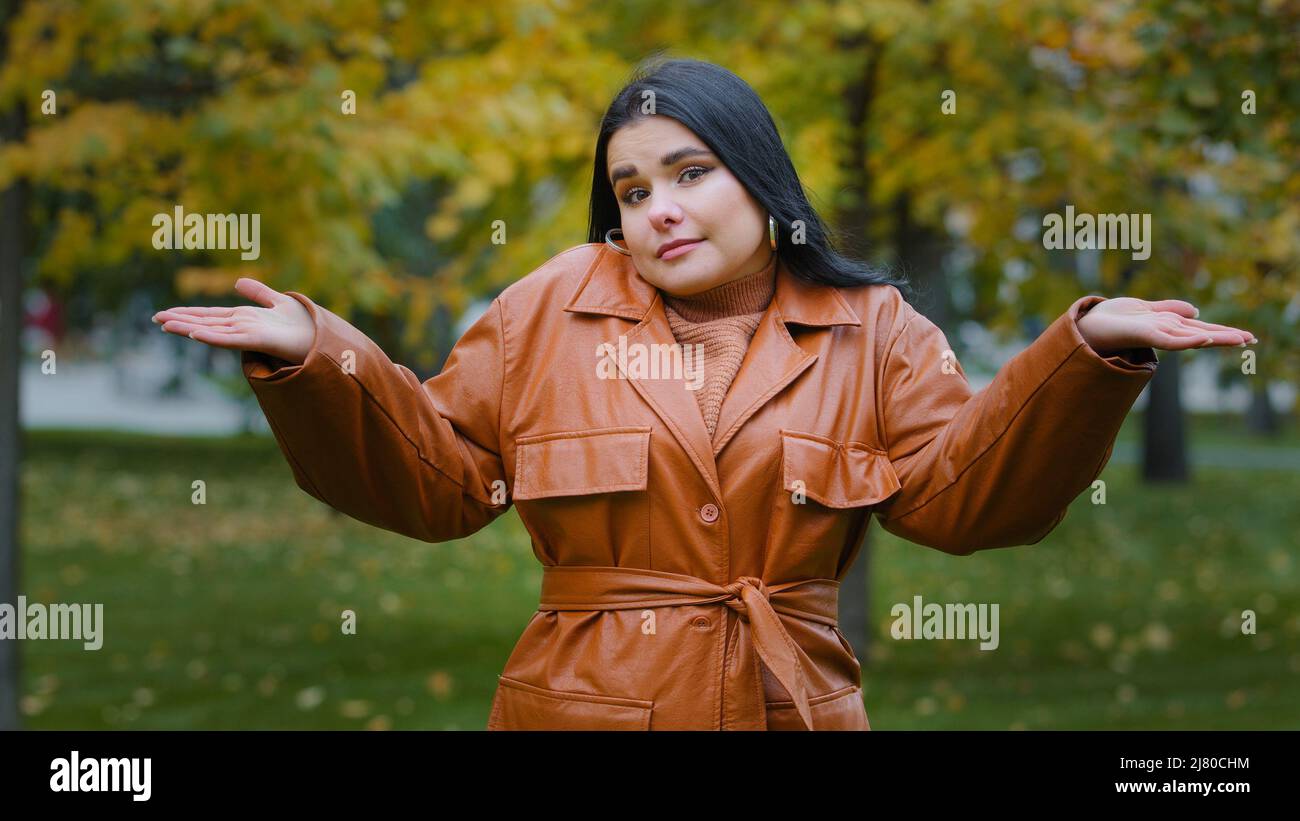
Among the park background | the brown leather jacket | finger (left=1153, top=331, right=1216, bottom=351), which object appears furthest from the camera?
the park background

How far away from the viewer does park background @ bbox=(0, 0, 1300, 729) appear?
240 inches

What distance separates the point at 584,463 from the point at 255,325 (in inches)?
23.1

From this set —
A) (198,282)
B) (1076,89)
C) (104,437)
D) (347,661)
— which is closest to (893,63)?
(1076,89)

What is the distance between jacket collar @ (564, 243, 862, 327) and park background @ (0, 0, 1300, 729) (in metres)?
0.84

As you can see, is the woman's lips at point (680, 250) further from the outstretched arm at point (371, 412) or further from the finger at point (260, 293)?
the finger at point (260, 293)

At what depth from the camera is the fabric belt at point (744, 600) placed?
255 cm

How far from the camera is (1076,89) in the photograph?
7660 millimetres

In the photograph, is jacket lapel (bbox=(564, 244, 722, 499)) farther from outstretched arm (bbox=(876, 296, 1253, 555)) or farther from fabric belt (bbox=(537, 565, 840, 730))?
outstretched arm (bbox=(876, 296, 1253, 555))

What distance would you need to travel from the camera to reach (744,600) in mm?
2576

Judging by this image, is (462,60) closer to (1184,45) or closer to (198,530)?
(1184,45)

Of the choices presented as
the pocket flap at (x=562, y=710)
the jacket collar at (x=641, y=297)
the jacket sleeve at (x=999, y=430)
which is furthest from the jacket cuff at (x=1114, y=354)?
the pocket flap at (x=562, y=710)

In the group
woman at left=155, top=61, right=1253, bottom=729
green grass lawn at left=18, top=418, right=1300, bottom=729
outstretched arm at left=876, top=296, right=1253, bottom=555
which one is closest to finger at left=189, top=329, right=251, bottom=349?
woman at left=155, top=61, right=1253, bottom=729

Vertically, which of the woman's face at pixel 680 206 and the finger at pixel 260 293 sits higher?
the woman's face at pixel 680 206

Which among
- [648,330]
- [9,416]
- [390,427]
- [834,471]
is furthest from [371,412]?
[9,416]
